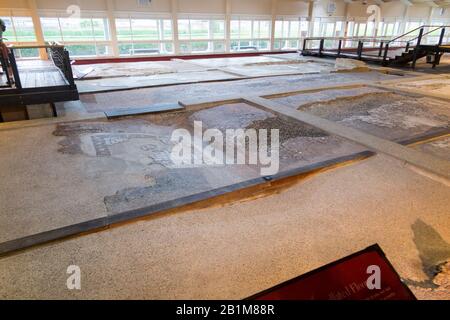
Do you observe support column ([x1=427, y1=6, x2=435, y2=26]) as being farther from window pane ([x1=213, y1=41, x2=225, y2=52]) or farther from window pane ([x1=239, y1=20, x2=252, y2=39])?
window pane ([x1=213, y1=41, x2=225, y2=52])

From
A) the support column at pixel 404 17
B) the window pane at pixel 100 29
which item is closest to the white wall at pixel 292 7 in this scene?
the support column at pixel 404 17

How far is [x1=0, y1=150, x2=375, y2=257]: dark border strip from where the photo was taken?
2425mm

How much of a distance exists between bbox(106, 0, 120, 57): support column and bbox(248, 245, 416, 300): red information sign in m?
15.2

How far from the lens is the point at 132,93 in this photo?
24.8 ft

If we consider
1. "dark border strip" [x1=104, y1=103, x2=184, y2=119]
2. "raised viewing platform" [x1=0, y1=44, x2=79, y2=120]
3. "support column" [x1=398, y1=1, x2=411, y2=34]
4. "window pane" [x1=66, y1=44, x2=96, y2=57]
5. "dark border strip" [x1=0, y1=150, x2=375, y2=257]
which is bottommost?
"dark border strip" [x1=0, y1=150, x2=375, y2=257]

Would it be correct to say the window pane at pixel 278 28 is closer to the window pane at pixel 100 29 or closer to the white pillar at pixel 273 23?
the white pillar at pixel 273 23

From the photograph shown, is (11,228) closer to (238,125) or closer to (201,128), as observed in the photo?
(201,128)

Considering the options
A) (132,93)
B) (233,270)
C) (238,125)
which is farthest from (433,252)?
(132,93)

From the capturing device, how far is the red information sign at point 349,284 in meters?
1.53

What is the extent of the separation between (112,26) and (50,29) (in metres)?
2.62

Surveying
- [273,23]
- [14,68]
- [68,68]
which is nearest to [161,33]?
[273,23]

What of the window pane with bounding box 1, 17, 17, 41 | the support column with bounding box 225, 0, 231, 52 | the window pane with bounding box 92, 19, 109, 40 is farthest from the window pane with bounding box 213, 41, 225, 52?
the window pane with bounding box 1, 17, 17, 41

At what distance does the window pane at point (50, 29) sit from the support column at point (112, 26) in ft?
7.25

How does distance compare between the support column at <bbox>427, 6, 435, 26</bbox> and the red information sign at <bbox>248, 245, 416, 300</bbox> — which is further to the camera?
the support column at <bbox>427, 6, 435, 26</bbox>
